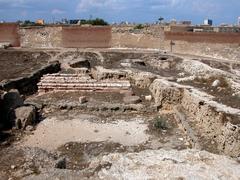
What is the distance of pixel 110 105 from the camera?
33.9ft

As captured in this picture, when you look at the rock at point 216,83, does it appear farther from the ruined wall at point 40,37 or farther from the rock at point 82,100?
the ruined wall at point 40,37

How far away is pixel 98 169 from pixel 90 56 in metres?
17.2

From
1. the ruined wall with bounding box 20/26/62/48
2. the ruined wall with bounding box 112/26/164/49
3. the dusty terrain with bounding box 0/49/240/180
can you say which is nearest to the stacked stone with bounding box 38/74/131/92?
the dusty terrain with bounding box 0/49/240/180

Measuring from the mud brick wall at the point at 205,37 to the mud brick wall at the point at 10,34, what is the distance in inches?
414

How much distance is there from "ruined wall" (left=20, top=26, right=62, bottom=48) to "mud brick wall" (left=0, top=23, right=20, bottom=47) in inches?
14.7

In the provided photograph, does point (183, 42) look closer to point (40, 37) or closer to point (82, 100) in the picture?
point (40, 37)

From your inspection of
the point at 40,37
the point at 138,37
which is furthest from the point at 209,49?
the point at 40,37

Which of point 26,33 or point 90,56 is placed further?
point 26,33

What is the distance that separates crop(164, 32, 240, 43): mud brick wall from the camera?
22.3 meters

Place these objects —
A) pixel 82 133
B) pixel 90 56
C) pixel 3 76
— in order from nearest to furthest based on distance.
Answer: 1. pixel 82 133
2. pixel 3 76
3. pixel 90 56

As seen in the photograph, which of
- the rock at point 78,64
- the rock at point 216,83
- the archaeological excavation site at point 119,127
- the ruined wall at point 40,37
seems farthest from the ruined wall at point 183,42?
the rock at point 216,83

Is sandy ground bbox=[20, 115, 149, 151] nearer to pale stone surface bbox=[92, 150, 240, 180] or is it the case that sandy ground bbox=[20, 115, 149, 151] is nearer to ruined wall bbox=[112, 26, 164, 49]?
pale stone surface bbox=[92, 150, 240, 180]

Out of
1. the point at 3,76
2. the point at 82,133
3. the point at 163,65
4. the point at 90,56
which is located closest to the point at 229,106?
the point at 82,133

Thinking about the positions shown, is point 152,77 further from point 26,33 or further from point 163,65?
point 26,33
